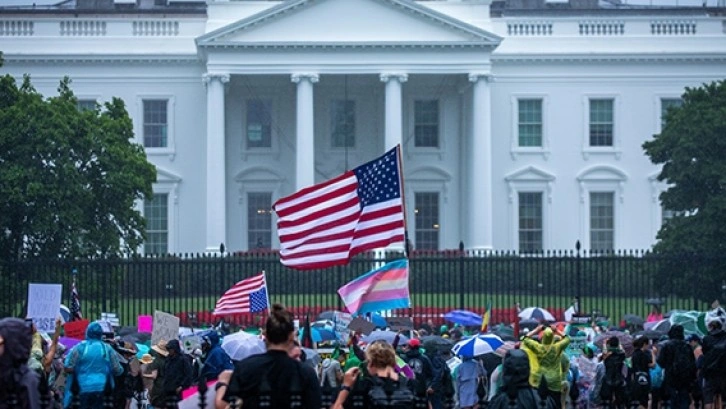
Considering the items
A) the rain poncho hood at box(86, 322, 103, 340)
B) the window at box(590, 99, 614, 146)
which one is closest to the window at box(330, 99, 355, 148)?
the window at box(590, 99, 614, 146)

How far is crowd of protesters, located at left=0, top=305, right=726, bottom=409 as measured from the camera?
1370cm

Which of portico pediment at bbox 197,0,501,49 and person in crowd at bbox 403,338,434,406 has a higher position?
portico pediment at bbox 197,0,501,49

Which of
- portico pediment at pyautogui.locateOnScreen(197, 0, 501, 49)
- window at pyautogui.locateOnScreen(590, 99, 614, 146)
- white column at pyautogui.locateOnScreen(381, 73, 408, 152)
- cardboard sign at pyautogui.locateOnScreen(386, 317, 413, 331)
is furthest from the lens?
window at pyautogui.locateOnScreen(590, 99, 614, 146)

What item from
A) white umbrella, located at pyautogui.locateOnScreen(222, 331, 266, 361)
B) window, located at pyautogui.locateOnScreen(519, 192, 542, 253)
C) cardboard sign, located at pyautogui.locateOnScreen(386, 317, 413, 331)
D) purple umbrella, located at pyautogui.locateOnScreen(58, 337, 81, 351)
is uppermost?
window, located at pyautogui.locateOnScreen(519, 192, 542, 253)

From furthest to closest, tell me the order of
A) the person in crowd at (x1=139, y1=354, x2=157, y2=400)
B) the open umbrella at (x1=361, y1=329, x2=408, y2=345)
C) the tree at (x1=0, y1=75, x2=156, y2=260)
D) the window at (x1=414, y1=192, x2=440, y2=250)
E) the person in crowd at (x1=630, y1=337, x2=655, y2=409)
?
the window at (x1=414, y1=192, x2=440, y2=250) → the tree at (x1=0, y1=75, x2=156, y2=260) → the open umbrella at (x1=361, y1=329, x2=408, y2=345) → the person in crowd at (x1=139, y1=354, x2=157, y2=400) → the person in crowd at (x1=630, y1=337, x2=655, y2=409)

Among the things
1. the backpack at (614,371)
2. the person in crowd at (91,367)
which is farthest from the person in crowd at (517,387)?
the backpack at (614,371)

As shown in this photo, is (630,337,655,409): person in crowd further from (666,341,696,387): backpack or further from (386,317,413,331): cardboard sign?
(386,317,413,331): cardboard sign

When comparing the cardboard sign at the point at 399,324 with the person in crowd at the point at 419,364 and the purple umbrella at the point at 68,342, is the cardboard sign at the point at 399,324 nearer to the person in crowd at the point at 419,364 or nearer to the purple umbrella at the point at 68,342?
the purple umbrella at the point at 68,342

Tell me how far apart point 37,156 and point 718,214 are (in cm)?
1735

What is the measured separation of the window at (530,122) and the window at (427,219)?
374 cm

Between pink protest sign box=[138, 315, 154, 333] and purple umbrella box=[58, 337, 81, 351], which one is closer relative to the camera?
purple umbrella box=[58, 337, 81, 351]

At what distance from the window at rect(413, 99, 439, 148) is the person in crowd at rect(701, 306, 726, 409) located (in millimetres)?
47474

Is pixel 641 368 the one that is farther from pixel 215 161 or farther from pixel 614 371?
pixel 215 161

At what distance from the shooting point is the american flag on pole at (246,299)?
2795 cm
